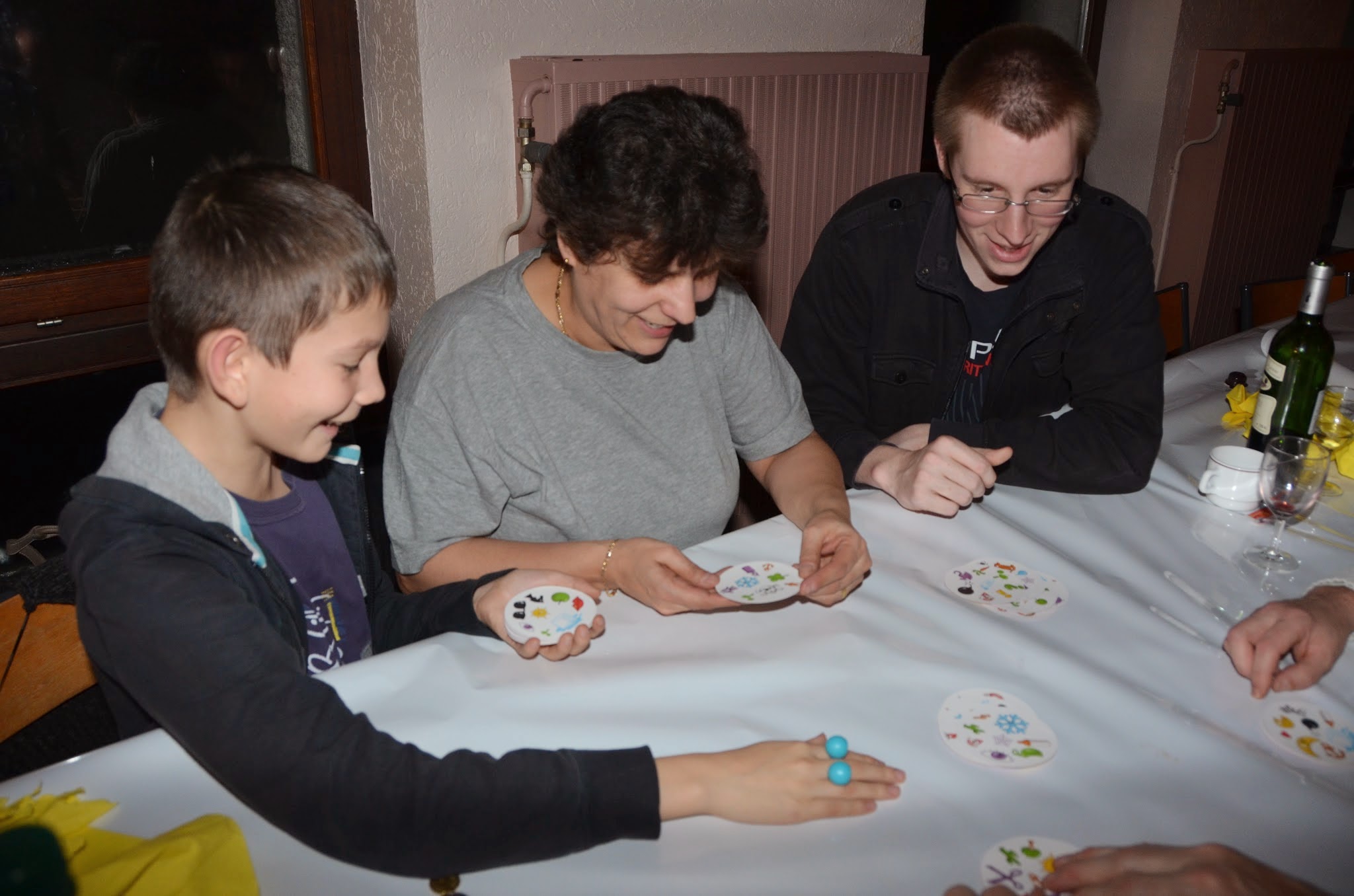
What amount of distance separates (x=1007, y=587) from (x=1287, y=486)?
49 cm

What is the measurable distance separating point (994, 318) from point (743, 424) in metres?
0.65

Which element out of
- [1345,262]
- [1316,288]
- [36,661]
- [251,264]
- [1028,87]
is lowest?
[36,661]

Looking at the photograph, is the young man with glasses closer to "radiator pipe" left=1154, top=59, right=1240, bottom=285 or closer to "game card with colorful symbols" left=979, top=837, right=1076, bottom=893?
"game card with colorful symbols" left=979, top=837, right=1076, bottom=893

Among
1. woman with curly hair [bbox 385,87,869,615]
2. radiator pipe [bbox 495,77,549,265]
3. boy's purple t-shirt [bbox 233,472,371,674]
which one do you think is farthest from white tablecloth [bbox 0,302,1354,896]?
radiator pipe [bbox 495,77,549,265]

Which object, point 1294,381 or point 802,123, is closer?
point 1294,381

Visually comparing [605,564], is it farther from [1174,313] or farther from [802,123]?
[802,123]

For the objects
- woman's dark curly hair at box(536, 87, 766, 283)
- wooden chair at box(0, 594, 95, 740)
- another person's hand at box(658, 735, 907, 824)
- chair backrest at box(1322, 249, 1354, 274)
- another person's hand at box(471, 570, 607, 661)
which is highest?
woman's dark curly hair at box(536, 87, 766, 283)

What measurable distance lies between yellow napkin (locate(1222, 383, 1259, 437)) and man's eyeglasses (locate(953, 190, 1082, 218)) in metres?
0.61

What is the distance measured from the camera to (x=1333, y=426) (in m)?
1.79

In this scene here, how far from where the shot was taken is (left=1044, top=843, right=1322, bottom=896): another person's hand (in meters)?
0.87

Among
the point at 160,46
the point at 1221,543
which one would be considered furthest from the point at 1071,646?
the point at 160,46

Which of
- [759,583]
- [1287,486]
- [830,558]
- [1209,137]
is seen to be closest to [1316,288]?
[1287,486]

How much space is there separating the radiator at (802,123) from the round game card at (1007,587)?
5.34ft

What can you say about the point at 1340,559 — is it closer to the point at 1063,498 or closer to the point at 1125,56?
the point at 1063,498
